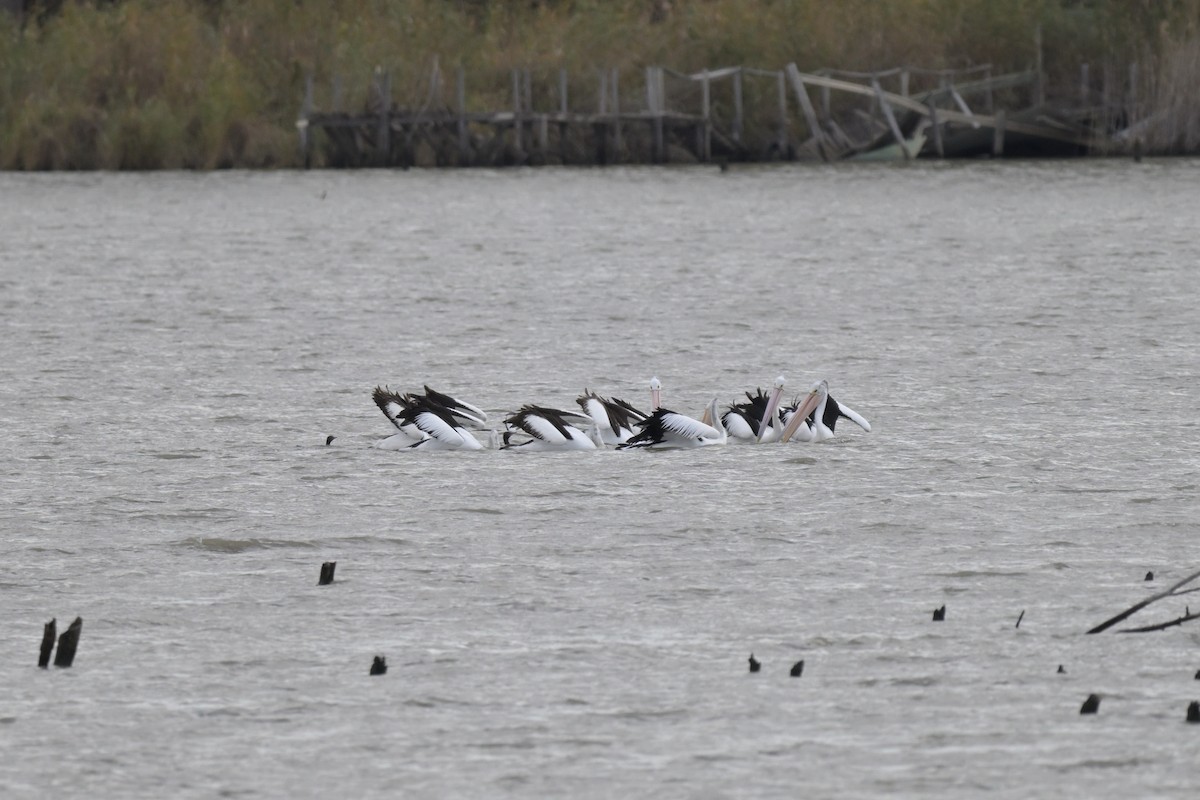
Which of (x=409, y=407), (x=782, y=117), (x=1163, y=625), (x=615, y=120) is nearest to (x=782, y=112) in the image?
(x=782, y=117)

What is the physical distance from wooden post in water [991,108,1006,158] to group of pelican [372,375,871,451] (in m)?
29.9

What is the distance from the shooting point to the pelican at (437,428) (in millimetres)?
10719

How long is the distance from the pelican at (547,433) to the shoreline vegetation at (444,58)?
2952 cm

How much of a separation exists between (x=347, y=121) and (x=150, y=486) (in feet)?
100

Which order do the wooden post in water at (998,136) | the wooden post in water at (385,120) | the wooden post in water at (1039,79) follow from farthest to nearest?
1. the wooden post in water at (1039,79)
2. the wooden post in water at (998,136)
3. the wooden post in water at (385,120)

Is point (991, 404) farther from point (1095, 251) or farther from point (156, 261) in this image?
point (156, 261)

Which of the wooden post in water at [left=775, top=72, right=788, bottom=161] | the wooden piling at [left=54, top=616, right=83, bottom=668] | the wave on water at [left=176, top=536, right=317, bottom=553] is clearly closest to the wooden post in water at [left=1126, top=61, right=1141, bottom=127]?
the wooden post in water at [left=775, top=72, right=788, bottom=161]

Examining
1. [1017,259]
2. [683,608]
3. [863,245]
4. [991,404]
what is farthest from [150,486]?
[863,245]

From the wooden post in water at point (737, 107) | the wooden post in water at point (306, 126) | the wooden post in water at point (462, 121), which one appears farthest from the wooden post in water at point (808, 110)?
the wooden post in water at point (306, 126)

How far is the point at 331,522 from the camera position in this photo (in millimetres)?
8977

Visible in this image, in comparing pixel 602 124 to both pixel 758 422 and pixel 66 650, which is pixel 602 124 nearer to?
pixel 758 422

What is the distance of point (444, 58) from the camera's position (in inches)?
1732

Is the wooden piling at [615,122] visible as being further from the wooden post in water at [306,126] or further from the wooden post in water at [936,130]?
the wooden post in water at [936,130]

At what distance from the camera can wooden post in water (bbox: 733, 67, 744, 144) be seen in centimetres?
4081
